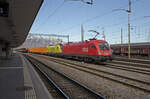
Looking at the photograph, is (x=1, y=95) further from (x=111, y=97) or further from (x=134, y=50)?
(x=134, y=50)

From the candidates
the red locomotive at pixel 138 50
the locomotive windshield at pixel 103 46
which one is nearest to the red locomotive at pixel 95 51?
the locomotive windshield at pixel 103 46

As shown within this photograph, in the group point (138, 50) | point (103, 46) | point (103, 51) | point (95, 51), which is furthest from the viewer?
point (138, 50)

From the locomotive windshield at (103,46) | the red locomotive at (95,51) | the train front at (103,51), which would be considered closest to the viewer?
the train front at (103,51)

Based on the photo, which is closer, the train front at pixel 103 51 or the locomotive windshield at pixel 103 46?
the train front at pixel 103 51

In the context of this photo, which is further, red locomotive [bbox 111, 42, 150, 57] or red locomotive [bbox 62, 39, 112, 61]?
red locomotive [bbox 111, 42, 150, 57]

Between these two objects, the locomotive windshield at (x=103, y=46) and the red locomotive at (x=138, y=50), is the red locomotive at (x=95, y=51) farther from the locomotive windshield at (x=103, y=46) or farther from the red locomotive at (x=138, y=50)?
the red locomotive at (x=138, y=50)

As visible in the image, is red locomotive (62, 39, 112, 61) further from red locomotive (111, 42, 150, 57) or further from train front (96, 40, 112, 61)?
red locomotive (111, 42, 150, 57)

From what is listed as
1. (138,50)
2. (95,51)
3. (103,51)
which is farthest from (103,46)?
(138,50)

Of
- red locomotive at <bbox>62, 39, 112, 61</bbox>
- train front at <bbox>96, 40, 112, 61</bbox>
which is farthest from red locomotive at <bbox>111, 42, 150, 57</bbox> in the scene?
train front at <bbox>96, 40, 112, 61</bbox>

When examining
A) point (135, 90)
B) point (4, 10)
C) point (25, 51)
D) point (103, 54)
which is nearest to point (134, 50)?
point (103, 54)

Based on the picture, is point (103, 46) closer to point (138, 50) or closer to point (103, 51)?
point (103, 51)

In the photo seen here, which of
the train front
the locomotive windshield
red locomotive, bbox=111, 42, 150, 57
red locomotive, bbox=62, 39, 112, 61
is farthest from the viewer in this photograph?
red locomotive, bbox=111, 42, 150, 57

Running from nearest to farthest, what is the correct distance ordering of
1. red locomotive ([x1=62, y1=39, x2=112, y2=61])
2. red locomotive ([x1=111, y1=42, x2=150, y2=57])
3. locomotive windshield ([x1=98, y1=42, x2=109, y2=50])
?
1. red locomotive ([x1=62, y1=39, x2=112, y2=61])
2. locomotive windshield ([x1=98, y1=42, x2=109, y2=50])
3. red locomotive ([x1=111, y1=42, x2=150, y2=57])

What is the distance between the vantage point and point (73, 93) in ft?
23.0
